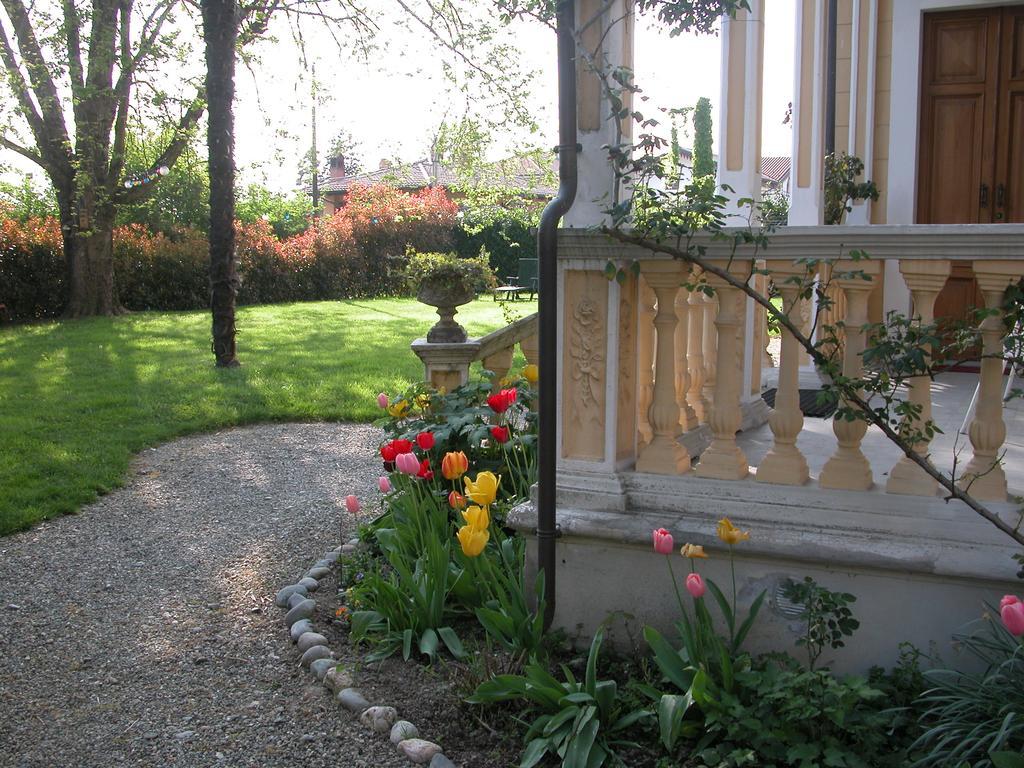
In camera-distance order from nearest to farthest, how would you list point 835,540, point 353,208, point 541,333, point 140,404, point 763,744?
point 763,744 < point 835,540 < point 541,333 < point 140,404 < point 353,208

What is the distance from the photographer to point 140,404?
27.6ft

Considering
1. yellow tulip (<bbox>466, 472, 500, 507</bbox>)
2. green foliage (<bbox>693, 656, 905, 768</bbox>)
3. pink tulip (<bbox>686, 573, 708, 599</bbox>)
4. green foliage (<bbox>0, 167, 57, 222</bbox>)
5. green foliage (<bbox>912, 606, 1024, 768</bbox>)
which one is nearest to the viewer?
green foliage (<bbox>912, 606, 1024, 768</bbox>)

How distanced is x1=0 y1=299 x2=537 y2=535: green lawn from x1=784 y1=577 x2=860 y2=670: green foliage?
4297 mm

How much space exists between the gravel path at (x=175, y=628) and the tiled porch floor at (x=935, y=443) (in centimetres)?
196

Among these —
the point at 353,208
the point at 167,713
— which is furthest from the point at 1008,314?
the point at 353,208

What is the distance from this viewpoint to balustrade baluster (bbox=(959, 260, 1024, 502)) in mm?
2648

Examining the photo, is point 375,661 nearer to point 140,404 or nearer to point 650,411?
point 650,411

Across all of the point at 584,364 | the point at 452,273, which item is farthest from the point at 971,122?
the point at 584,364

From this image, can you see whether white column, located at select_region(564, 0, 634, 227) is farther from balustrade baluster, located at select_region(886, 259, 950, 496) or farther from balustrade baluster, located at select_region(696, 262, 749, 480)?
balustrade baluster, located at select_region(886, 259, 950, 496)

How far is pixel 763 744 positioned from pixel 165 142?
16.4 meters

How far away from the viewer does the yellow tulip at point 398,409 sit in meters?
4.78

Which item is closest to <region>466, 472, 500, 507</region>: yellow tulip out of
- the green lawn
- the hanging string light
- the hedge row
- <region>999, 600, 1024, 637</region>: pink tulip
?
<region>999, 600, 1024, 637</region>: pink tulip

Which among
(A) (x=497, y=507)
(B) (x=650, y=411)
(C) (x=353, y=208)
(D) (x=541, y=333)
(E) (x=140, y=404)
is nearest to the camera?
(D) (x=541, y=333)

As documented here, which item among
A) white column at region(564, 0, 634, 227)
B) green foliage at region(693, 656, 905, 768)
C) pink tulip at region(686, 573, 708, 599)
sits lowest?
green foliage at region(693, 656, 905, 768)
